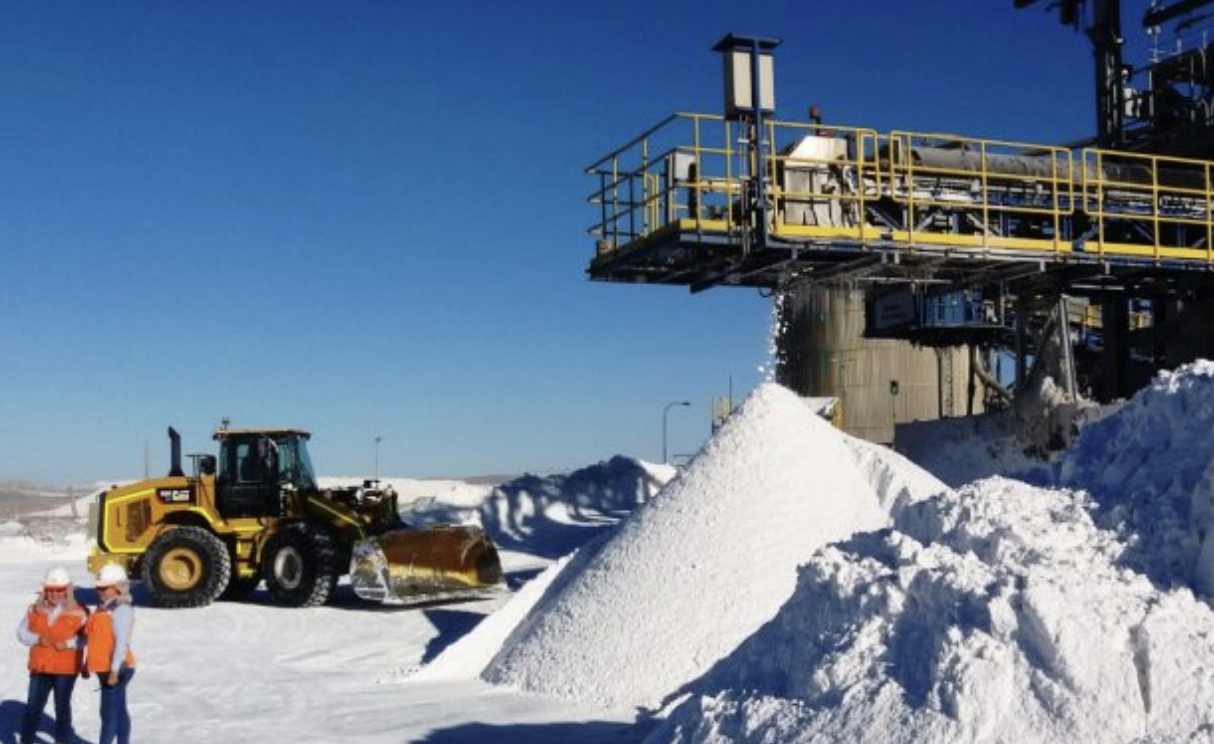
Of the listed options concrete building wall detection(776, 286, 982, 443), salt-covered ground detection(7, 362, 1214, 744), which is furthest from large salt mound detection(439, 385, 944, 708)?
concrete building wall detection(776, 286, 982, 443)

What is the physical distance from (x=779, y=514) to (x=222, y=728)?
454 cm

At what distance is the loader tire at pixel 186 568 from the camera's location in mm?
14891

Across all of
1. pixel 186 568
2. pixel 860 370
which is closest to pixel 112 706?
pixel 186 568

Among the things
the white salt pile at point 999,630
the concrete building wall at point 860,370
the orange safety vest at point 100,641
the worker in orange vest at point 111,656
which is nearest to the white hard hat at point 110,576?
the worker in orange vest at point 111,656

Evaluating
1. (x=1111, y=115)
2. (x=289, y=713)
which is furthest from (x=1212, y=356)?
(x=289, y=713)

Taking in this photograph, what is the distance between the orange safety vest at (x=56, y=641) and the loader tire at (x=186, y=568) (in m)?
7.75

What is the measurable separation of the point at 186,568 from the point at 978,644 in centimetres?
1170

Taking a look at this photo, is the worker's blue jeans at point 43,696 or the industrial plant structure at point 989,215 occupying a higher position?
the industrial plant structure at point 989,215

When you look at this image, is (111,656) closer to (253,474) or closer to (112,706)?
(112,706)

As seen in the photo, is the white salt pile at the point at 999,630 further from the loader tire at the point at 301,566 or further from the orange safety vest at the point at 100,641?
the loader tire at the point at 301,566

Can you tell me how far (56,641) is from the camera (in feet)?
23.8

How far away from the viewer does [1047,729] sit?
5180 mm

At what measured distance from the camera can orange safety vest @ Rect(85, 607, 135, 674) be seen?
278 inches

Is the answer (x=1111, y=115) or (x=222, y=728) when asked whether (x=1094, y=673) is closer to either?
(x=222, y=728)
